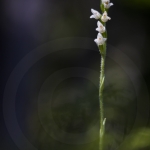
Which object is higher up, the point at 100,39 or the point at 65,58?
the point at 65,58

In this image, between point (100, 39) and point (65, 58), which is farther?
point (65, 58)

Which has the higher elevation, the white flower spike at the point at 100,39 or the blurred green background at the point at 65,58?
the blurred green background at the point at 65,58

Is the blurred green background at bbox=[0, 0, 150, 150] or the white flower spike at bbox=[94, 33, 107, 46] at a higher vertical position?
the blurred green background at bbox=[0, 0, 150, 150]

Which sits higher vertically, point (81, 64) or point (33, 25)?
point (33, 25)

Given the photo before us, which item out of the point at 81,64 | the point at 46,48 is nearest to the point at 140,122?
the point at 81,64

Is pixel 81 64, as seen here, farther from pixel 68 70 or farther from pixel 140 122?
pixel 140 122

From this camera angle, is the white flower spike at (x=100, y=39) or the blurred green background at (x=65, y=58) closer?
the white flower spike at (x=100, y=39)

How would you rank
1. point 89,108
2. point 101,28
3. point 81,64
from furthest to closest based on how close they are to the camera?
point 81,64 → point 89,108 → point 101,28

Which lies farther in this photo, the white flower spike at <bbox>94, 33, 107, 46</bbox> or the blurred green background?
the blurred green background
